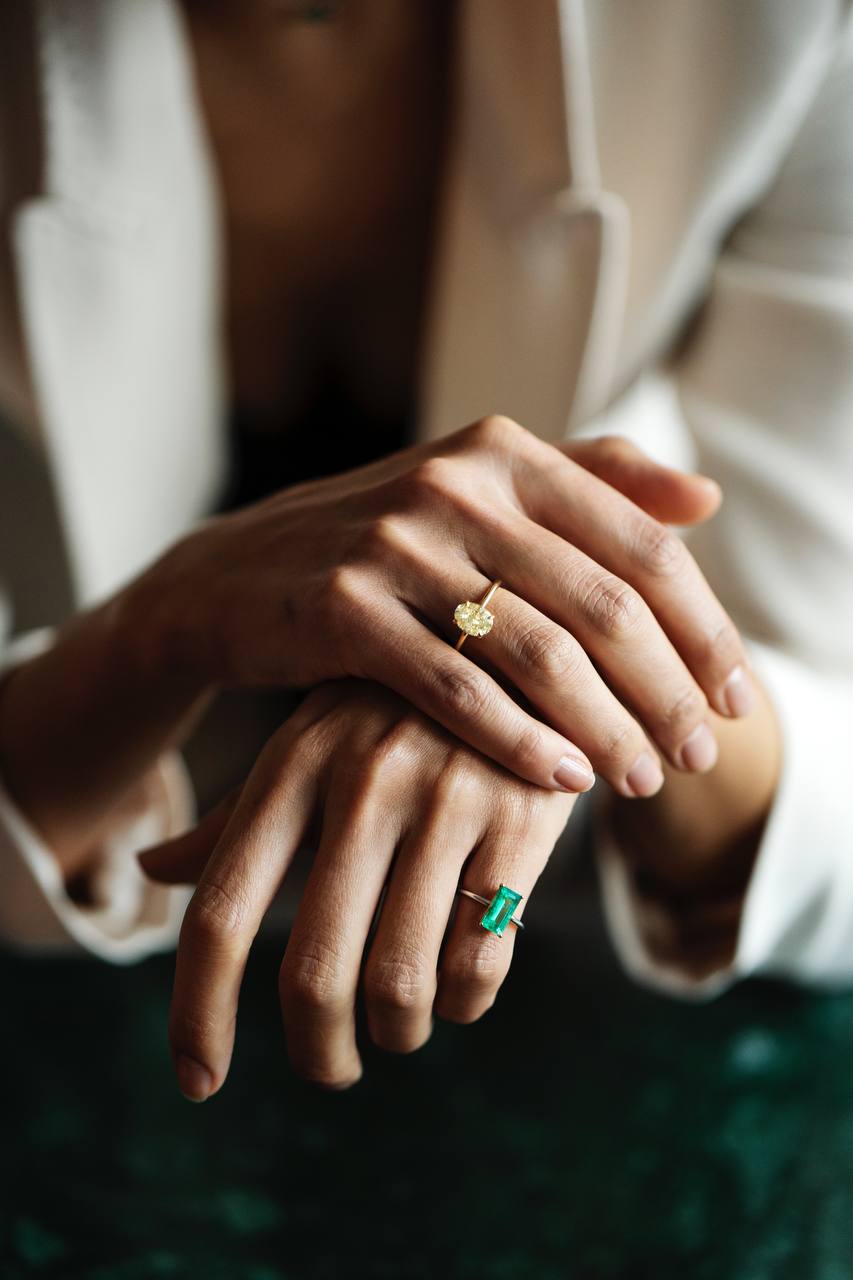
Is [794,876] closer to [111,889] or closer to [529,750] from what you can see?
[529,750]

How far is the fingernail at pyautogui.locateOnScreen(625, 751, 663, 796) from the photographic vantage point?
36cm

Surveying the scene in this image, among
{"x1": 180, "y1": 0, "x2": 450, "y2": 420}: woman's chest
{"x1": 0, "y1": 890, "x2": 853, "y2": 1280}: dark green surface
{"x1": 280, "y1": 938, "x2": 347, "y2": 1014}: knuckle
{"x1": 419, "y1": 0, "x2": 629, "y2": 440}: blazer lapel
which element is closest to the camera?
{"x1": 280, "y1": 938, "x2": 347, "y2": 1014}: knuckle

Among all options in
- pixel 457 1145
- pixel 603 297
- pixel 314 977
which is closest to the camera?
pixel 314 977

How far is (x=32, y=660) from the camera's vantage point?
55 centimetres

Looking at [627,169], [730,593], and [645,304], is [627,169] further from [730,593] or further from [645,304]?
[730,593]

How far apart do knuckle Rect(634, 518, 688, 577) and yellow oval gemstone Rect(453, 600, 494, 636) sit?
0.07m

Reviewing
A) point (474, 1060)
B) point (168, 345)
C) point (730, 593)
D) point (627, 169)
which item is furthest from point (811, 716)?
point (168, 345)

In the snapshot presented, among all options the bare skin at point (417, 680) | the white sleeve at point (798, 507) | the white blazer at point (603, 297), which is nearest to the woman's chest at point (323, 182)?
the white blazer at point (603, 297)

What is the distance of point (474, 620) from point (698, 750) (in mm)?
106

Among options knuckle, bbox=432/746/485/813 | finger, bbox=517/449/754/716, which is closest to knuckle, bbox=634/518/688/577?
finger, bbox=517/449/754/716

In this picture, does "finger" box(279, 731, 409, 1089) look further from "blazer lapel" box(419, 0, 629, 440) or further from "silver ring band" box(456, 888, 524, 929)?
"blazer lapel" box(419, 0, 629, 440)

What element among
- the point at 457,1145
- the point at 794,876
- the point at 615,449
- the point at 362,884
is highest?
the point at 615,449

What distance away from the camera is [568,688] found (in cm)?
35

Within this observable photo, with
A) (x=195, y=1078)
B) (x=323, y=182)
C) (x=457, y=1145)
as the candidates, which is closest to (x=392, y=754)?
(x=195, y=1078)
